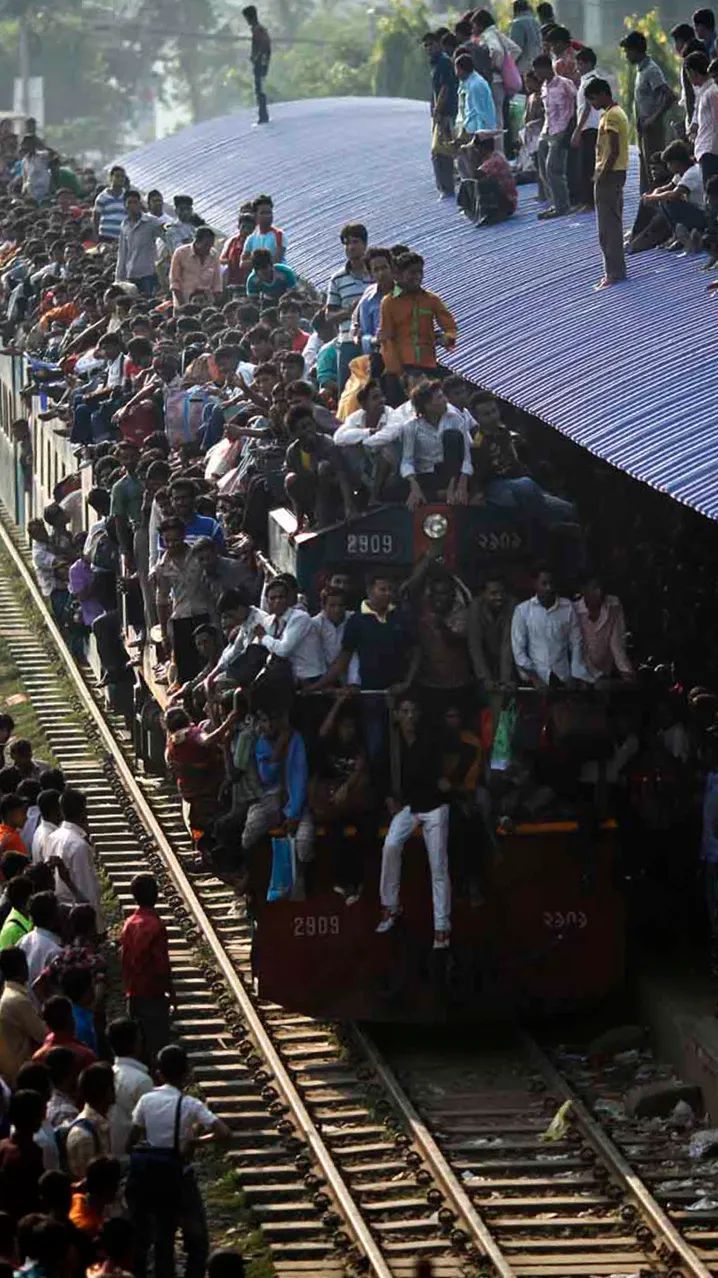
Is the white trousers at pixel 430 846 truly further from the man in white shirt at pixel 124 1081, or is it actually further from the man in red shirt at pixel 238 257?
the man in red shirt at pixel 238 257

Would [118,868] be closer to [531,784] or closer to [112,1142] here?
[531,784]

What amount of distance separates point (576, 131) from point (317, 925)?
30.6 ft

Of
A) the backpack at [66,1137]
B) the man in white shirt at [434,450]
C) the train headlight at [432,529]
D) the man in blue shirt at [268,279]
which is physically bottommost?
the backpack at [66,1137]

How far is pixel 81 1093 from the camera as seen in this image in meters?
11.6

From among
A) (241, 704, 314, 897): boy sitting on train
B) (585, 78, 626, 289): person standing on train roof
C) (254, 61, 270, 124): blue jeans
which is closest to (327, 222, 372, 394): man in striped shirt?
(585, 78, 626, 289): person standing on train roof

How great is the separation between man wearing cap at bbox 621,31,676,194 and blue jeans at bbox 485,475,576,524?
5.79 meters

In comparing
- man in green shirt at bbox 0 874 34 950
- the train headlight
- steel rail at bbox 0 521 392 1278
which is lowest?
steel rail at bbox 0 521 392 1278

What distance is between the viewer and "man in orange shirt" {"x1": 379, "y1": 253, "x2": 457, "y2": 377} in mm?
17859

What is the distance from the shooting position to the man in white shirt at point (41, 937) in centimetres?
1352

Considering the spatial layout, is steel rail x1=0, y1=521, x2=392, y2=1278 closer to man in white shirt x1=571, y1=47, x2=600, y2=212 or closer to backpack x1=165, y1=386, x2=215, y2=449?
backpack x1=165, y1=386, x2=215, y2=449

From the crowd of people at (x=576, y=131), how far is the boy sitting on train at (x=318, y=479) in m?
5.02

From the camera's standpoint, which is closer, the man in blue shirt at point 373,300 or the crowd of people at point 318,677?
the crowd of people at point 318,677

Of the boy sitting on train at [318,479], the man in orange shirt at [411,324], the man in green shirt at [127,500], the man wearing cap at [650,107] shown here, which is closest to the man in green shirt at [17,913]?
the boy sitting on train at [318,479]

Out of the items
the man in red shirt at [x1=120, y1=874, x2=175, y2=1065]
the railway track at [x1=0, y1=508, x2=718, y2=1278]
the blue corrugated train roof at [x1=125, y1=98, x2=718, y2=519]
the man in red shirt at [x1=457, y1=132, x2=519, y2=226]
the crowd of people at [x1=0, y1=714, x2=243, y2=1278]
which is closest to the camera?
the crowd of people at [x1=0, y1=714, x2=243, y2=1278]
